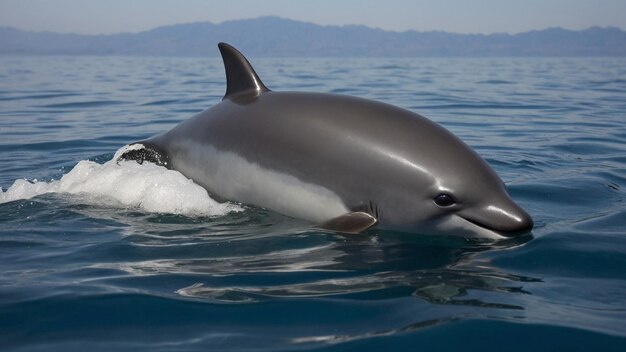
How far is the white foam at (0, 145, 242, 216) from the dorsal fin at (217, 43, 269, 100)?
1.40 metres

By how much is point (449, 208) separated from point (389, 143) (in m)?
0.95

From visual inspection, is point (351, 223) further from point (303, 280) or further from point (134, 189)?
point (134, 189)

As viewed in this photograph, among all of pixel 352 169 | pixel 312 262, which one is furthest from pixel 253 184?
pixel 312 262

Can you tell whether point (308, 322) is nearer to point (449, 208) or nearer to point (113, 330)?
point (113, 330)

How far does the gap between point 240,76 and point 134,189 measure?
6.69ft

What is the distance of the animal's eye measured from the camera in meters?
7.25

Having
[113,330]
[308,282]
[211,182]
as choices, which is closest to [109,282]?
[113,330]

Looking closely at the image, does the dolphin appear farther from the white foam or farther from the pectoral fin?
the white foam

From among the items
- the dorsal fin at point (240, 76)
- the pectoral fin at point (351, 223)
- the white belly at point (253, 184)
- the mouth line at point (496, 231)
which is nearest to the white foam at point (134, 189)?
the white belly at point (253, 184)

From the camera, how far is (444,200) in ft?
23.9

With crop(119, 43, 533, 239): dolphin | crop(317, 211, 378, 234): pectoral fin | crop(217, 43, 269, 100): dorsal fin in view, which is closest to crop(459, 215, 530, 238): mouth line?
crop(119, 43, 533, 239): dolphin

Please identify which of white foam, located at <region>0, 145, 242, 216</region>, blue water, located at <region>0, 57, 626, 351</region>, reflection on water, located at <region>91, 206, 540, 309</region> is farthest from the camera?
white foam, located at <region>0, 145, 242, 216</region>

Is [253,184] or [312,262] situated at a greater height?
[253,184]

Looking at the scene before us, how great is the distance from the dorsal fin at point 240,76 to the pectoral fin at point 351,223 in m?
2.46
